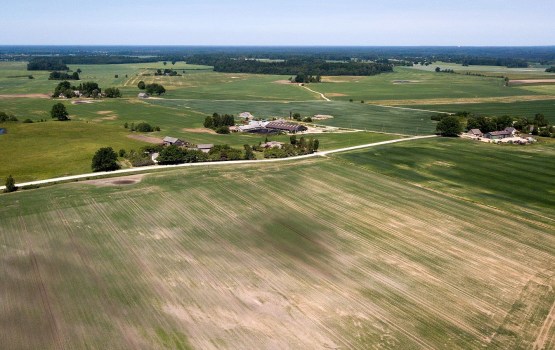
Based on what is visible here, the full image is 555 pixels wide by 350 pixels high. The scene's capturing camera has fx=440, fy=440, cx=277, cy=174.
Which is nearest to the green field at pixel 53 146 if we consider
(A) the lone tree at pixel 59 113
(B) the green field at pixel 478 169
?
(A) the lone tree at pixel 59 113

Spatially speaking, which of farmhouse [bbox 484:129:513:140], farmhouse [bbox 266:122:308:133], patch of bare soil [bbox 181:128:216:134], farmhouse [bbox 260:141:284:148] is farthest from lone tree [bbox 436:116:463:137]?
patch of bare soil [bbox 181:128:216:134]

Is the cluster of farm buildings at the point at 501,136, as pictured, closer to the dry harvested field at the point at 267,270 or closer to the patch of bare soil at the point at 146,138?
the dry harvested field at the point at 267,270

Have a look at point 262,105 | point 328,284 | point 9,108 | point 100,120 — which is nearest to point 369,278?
point 328,284

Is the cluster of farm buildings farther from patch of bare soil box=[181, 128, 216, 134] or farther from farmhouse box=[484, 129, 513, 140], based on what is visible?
patch of bare soil box=[181, 128, 216, 134]

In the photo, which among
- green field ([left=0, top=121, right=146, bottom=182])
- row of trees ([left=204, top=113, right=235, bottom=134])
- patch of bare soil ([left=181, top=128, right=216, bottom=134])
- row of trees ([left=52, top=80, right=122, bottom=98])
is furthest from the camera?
row of trees ([left=52, top=80, right=122, bottom=98])

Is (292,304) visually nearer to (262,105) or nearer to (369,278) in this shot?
(369,278)

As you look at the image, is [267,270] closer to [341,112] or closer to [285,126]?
[285,126]
